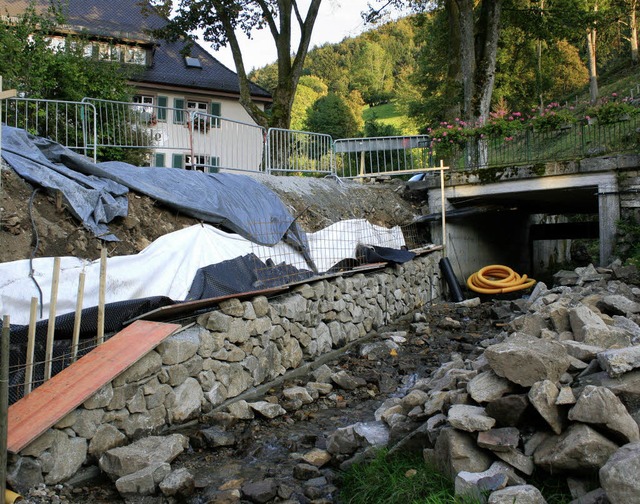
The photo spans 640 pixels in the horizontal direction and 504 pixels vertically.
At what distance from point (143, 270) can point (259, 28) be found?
48.7ft

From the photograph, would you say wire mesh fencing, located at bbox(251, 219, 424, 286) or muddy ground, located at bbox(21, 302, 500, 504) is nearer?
muddy ground, located at bbox(21, 302, 500, 504)

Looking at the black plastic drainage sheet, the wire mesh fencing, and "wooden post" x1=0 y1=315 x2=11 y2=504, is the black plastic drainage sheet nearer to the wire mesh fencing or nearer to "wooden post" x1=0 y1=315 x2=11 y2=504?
the wire mesh fencing

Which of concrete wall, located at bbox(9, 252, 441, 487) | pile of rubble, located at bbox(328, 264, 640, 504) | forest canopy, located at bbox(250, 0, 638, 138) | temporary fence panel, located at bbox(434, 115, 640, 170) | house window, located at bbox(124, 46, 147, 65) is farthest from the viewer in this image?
house window, located at bbox(124, 46, 147, 65)

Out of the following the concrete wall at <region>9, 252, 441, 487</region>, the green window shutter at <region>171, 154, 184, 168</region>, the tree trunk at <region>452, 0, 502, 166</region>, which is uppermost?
the tree trunk at <region>452, 0, 502, 166</region>

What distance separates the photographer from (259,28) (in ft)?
65.1

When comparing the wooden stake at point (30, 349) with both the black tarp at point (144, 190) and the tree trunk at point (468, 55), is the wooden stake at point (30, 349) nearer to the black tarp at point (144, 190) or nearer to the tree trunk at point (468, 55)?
the black tarp at point (144, 190)

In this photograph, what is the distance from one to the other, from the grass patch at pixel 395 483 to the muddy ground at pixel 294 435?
19 centimetres

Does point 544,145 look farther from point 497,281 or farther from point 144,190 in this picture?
point 144,190

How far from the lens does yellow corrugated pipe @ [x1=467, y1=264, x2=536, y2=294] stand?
46.6 feet

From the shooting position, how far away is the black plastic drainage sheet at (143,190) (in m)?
7.50

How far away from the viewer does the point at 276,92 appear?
61.2 ft

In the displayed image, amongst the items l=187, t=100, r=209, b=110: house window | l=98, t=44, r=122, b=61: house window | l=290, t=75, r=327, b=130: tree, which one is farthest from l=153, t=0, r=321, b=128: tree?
l=290, t=75, r=327, b=130: tree

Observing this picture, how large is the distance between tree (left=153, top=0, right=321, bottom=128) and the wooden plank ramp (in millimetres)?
13227

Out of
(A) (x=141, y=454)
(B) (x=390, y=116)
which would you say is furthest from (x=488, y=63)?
(B) (x=390, y=116)
